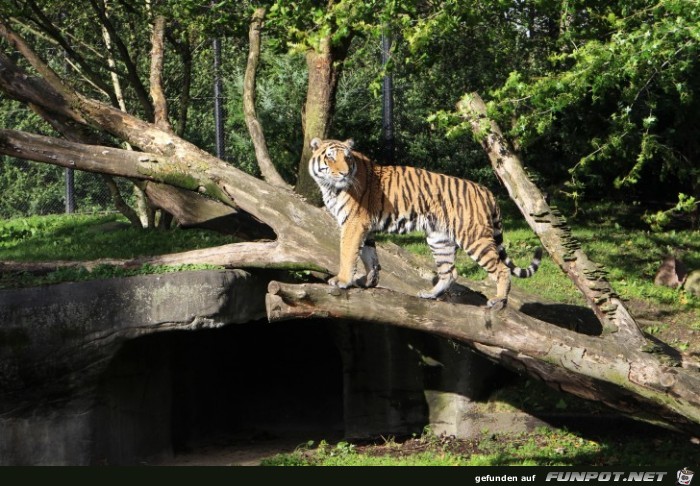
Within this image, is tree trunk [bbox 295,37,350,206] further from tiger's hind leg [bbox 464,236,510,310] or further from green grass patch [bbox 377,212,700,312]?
tiger's hind leg [bbox 464,236,510,310]

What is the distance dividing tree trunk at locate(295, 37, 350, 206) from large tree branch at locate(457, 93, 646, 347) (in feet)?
11.1

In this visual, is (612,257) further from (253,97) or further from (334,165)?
(334,165)

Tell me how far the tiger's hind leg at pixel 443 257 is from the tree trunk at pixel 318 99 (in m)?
3.34

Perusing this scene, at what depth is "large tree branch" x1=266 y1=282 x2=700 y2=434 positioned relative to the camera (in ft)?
24.8

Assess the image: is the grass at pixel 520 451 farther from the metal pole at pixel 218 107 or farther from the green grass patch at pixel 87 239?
the metal pole at pixel 218 107

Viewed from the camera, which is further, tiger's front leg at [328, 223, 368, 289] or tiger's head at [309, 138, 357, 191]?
tiger's head at [309, 138, 357, 191]

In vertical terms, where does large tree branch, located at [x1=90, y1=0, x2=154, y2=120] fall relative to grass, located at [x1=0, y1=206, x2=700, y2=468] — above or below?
above

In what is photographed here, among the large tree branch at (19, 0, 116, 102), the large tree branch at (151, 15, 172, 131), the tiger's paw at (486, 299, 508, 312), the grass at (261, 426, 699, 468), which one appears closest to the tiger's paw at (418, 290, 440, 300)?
the tiger's paw at (486, 299, 508, 312)

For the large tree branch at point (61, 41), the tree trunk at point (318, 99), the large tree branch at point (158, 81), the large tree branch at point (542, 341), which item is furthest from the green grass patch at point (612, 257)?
the large tree branch at point (61, 41)

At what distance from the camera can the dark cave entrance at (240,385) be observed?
10125mm

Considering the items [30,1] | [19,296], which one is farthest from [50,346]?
[30,1]

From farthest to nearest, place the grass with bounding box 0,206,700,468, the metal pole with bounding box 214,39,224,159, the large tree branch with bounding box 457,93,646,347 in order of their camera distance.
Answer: the metal pole with bounding box 214,39,224,159 → the grass with bounding box 0,206,700,468 → the large tree branch with bounding box 457,93,646,347

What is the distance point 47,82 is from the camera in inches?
421

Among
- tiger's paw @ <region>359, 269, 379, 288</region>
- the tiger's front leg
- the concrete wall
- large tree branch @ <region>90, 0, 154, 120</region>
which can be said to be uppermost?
large tree branch @ <region>90, 0, 154, 120</region>
